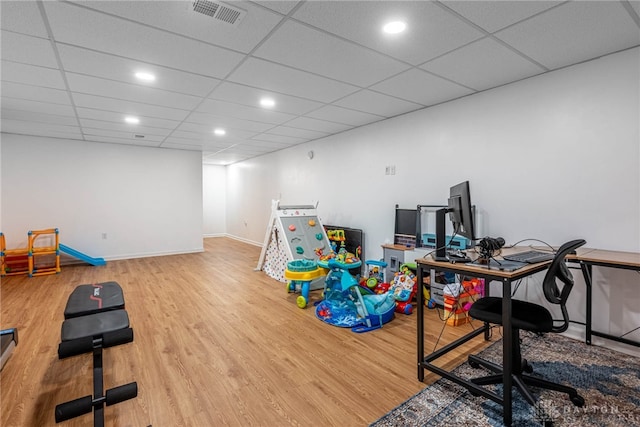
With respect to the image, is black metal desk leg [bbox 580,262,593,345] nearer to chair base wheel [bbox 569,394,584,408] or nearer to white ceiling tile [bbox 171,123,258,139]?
chair base wheel [bbox 569,394,584,408]

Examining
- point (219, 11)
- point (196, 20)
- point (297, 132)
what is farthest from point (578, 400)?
point (297, 132)

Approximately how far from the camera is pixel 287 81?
3145 millimetres

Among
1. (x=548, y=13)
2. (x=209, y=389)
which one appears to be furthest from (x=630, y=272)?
(x=209, y=389)

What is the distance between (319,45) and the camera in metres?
2.43

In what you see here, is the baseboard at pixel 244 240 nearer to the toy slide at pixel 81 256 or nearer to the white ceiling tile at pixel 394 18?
the toy slide at pixel 81 256

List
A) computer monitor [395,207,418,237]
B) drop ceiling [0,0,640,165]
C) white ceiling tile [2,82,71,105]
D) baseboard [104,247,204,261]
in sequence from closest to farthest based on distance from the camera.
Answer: drop ceiling [0,0,640,165], white ceiling tile [2,82,71,105], computer monitor [395,207,418,237], baseboard [104,247,204,261]

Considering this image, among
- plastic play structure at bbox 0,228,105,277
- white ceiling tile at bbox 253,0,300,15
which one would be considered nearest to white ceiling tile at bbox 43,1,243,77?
white ceiling tile at bbox 253,0,300,15

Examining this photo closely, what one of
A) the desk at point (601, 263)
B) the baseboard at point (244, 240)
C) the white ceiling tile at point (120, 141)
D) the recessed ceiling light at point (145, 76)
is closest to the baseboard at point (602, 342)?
the desk at point (601, 263)

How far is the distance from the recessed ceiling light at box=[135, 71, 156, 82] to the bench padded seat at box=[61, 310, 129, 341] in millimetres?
2179

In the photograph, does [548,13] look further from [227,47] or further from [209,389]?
[209,389]

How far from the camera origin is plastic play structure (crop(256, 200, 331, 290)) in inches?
184

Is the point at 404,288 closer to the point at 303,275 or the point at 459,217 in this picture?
the point at 303,275

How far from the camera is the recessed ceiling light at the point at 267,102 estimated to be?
12.2 feet

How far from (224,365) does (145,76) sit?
2707 millimetres
